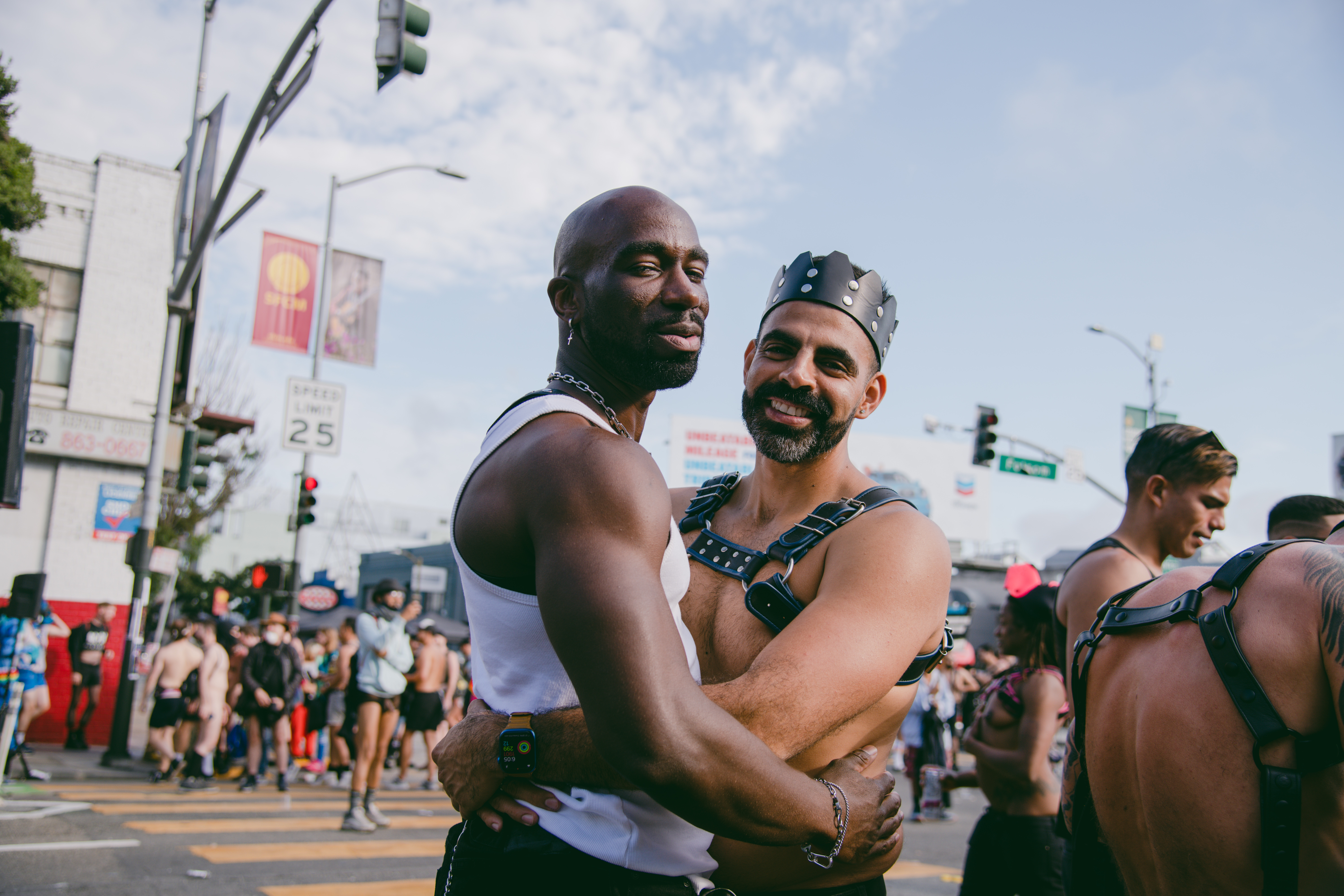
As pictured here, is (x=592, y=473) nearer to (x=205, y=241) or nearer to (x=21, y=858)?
(x=21, y=858)

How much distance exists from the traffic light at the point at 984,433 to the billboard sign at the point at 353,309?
12235mm

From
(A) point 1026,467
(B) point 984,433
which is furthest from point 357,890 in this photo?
(A) point 1026,467

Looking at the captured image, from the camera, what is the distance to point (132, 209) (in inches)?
709

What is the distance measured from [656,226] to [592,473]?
66 centimetres

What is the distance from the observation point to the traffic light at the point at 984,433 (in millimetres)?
19656

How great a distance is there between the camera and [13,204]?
12.6 m

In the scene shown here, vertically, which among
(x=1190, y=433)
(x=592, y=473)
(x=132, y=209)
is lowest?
(x=592, y=473)

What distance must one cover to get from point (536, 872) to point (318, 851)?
7.20 metres

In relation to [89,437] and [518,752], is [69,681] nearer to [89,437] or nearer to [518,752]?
[89,437]

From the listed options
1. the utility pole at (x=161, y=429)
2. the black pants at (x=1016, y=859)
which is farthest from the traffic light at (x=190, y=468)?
the black pants at (x=1016, y=859)

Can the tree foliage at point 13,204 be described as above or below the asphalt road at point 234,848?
above

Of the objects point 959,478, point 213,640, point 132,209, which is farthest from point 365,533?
point 213,640

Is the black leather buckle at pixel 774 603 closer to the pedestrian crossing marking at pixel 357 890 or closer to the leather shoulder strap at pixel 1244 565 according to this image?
the leather shoulder strap at pixel 1244 565

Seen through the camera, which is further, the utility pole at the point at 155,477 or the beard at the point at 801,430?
the utility pole at the point at 155,477
